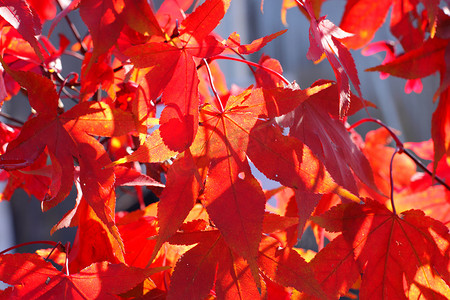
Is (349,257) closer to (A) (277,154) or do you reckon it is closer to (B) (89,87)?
(A) (277,154)

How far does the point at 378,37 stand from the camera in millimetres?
1666

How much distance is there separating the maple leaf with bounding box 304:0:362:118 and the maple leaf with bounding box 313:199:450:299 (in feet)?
0.30

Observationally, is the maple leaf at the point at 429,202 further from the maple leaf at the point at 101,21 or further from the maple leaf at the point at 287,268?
the maple leaf at the point at 101,21

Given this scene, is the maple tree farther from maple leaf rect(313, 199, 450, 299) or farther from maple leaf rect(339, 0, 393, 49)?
maple leaf rect(339, 0, 393, 49)

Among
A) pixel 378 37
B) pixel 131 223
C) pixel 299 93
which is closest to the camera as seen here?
pixel 299 93

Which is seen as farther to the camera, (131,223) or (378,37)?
(378,37)

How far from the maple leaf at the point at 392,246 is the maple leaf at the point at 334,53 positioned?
0.09 metres

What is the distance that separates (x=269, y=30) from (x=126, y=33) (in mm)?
1485

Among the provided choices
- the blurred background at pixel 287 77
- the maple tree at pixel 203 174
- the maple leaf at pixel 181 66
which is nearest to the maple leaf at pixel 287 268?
the maple tree at pixel 203 174

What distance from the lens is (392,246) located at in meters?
0.35

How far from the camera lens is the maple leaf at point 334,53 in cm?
29

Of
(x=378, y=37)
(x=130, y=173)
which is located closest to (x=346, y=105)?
(x=130, y=173)

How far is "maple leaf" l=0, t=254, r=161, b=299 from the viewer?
30 cm

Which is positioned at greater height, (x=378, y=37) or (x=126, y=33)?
(x=126, y=33)
